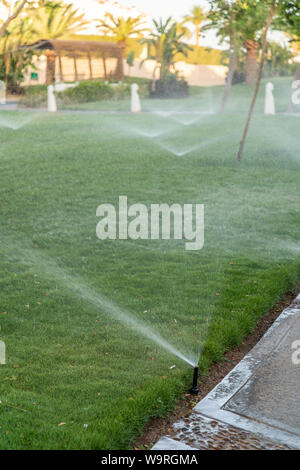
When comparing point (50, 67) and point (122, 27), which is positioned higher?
point (122, 27)

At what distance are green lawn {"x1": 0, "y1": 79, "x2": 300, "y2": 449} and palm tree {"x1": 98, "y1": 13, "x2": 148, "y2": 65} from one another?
26065 mm

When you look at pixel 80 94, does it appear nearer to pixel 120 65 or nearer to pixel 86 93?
pixel 86 93

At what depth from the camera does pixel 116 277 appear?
5.51 metres

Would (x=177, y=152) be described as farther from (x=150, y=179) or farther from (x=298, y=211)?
(x=298, y=211)

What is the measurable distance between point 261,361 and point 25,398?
5.33ft

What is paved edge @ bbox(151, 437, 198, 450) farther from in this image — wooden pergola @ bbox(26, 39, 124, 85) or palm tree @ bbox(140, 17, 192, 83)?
palm tree @ bbox(140, 17, 192, 83)

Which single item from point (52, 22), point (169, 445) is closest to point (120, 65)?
point (52, 22)

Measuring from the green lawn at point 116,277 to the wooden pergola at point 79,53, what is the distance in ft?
58.4

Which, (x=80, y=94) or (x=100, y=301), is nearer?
(x=100, y=301)

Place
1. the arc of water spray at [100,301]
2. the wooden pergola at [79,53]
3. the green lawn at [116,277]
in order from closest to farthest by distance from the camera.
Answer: the green lawn at [116,277]
the arc of water spray at [100,301]
the wooden pergola at [79,53]

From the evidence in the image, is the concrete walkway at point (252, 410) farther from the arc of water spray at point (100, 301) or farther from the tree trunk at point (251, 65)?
the tree trunk at point (251, 65)

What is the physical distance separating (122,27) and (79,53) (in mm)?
7218

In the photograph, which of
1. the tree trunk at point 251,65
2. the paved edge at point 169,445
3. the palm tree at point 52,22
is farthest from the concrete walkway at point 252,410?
the tree trunk at point 251,65

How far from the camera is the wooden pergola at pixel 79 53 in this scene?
1141 inches
